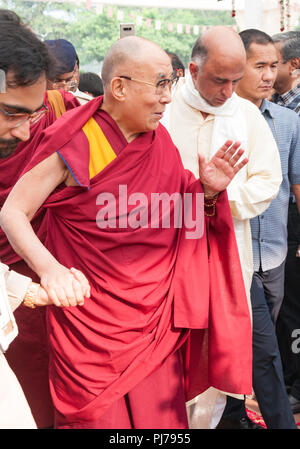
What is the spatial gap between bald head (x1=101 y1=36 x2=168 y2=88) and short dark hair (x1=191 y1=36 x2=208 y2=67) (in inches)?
20.4

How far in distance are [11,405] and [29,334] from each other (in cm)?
136

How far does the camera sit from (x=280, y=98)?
14.1 feet

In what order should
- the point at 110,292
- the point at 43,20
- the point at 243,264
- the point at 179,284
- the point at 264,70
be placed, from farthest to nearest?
1. the point at 43,20
2. the point at 264,70
3. the point at 243,264
4. the point at 179,284
5. the point at 110,292

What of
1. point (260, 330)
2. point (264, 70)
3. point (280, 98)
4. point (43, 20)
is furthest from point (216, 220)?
point (43, 20)

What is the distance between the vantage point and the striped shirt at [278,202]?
11.1 ft

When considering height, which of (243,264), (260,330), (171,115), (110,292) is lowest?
(260,330)

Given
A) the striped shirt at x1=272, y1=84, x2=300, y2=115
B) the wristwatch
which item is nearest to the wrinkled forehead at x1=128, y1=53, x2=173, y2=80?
the wristwatch

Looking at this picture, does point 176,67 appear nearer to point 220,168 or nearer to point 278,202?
point 278,202

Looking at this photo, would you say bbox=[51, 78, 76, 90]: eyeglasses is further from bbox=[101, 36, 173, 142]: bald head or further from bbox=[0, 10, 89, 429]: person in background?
bbox=[0, 10, 89, 429]: person in background

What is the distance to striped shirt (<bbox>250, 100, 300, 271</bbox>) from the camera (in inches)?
133

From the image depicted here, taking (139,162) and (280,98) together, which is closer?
(139,162)

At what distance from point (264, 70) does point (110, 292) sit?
67.1 inches

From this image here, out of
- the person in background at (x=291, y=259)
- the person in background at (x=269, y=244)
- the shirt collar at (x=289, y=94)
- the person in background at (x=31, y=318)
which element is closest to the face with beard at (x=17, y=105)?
the person in background at (x=31, y=318)
